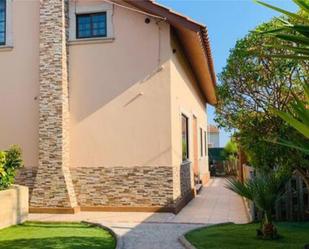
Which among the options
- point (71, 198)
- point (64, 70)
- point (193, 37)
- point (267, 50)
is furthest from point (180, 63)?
point (267, 50)

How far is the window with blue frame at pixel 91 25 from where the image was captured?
14258mm

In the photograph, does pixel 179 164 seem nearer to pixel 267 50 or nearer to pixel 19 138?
pixel 19 138

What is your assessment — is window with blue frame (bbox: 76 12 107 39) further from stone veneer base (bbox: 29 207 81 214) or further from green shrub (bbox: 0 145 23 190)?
stone veneer base (bbox: 29 207 81 214)

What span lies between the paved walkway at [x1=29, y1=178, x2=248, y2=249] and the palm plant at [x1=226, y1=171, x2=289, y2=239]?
1745 millimetres

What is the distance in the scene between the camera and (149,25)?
1367 centimetres

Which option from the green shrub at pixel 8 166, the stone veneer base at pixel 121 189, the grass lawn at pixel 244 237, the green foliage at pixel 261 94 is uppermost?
the green foliage at pixel 261 94

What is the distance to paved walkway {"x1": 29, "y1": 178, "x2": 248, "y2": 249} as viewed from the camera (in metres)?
9.06

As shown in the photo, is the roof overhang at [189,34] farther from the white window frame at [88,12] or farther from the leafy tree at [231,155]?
the leafy tree at [231,155]

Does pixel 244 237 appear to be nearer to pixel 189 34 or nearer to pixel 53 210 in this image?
pixel 53 210

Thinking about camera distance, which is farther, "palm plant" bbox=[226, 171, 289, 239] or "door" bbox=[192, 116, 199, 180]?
"door" bbox=[192, 116, 199, 180]

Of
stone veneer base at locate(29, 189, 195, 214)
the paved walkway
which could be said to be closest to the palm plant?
the paved walkway

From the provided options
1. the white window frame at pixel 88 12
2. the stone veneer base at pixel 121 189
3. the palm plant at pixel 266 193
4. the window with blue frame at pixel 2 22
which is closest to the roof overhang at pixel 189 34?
the white window frame at pixel 88 12

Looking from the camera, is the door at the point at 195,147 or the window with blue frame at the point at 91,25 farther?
the door at the point at 195,147

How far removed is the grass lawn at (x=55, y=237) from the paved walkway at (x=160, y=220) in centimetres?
46
